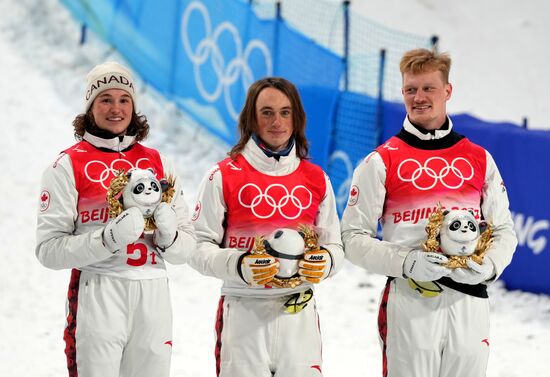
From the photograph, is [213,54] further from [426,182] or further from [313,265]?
[313,265]

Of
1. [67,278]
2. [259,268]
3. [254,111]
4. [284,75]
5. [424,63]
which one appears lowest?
[67,278]

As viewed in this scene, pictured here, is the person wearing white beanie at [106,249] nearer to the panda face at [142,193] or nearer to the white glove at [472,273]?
the panda face at [142,193]

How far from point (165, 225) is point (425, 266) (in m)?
1.28

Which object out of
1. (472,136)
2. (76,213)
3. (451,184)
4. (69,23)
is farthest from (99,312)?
(69,23)

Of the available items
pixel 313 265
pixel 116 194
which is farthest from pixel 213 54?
pixel 313 265

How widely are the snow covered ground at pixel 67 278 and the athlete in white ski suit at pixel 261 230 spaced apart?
2631 millimetres

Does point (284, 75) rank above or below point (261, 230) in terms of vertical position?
above

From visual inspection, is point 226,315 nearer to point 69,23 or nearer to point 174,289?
point 174,289

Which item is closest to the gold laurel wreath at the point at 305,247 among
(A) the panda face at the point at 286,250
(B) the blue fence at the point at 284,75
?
(A) the panda face at the point at 286,250

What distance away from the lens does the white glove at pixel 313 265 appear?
16.4 feet

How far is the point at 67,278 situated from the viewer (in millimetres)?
9656

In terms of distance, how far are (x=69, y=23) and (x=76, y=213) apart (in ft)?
34.9

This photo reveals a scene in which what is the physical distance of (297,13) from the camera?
46.7ft

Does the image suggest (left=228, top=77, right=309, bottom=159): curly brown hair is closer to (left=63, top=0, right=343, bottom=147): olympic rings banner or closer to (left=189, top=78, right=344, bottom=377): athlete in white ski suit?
(left=189, top=78, right=344, bottom=377): athlete in white ski suit
